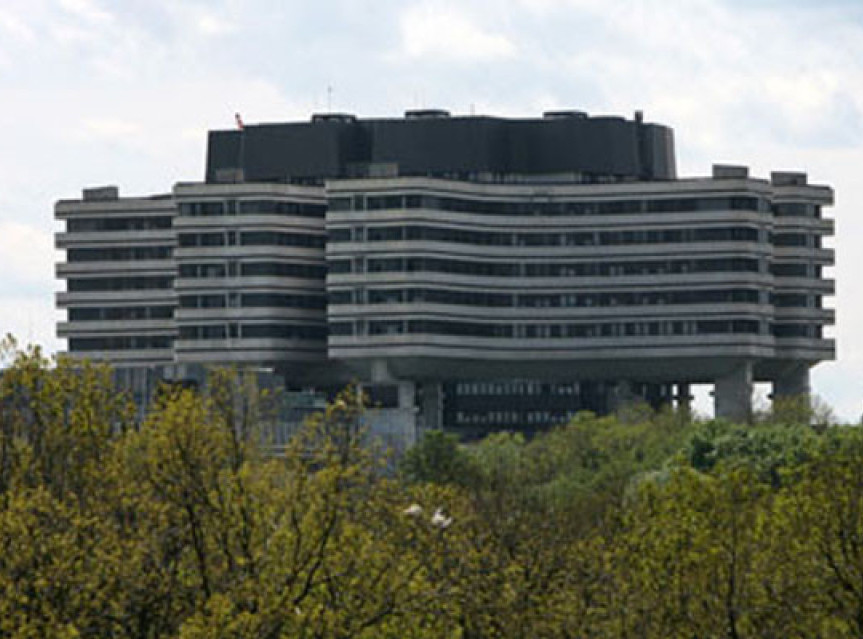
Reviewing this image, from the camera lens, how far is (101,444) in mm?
95125

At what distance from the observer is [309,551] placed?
283 ft

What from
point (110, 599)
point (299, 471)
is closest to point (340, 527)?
point (299, 471)

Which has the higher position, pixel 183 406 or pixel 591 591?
pixel 183 406

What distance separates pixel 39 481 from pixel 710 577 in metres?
25.0

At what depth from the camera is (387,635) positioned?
9212 cm

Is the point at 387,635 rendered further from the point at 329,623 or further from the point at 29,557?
the point at 29,557

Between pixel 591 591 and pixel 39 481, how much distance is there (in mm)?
21871

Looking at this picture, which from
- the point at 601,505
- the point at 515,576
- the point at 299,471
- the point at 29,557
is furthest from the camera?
the point at 601,505

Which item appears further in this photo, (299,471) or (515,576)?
(515,576)

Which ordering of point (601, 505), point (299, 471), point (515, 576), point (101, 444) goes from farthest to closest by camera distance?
point (601, 505) < point (515, 576) < point (101, 444) < point (299, 471)

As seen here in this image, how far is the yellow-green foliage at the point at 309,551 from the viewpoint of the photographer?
276 feet

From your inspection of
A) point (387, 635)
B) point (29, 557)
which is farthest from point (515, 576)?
point (29, 557)

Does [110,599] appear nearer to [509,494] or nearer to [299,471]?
[299,471]

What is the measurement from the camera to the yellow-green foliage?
276 feet
